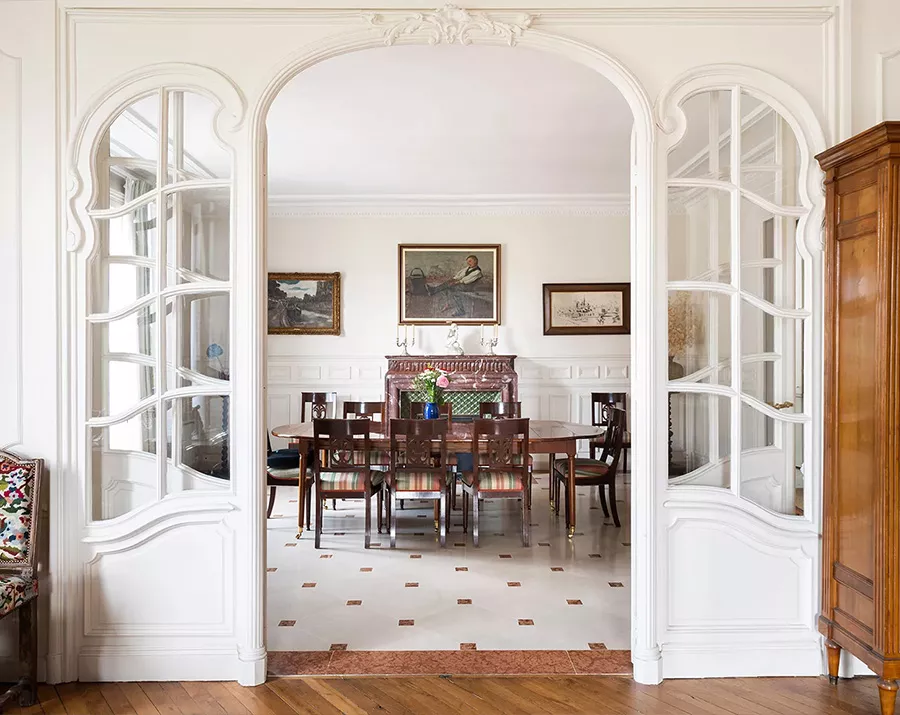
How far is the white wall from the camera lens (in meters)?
8.85

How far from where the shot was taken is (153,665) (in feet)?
10.2

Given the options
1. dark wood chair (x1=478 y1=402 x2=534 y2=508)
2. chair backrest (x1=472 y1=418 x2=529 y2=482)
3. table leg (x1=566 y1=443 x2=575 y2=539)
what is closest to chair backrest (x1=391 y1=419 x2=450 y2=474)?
chair backrest (x1=472 y1=418 x2=529 y2=482)

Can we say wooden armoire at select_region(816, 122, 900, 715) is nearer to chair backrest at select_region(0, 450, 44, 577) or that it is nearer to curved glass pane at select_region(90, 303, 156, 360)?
curved glass pane at select_region(90, 303, 156, 360)

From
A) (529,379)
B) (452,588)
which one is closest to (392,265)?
(529,379)

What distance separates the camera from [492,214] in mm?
8812

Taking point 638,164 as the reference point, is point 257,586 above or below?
below

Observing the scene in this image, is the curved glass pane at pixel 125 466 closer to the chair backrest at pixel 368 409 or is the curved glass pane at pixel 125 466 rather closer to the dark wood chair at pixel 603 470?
the dark wood chair at pixel 603 470

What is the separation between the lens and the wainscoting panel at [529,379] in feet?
29.0

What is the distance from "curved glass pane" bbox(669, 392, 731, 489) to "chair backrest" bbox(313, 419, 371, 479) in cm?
254

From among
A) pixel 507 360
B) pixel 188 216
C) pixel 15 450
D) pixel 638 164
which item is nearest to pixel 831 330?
pixel 638 164

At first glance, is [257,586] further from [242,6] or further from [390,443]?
[242,6]

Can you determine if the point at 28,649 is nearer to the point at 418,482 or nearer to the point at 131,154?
the point at 131,154

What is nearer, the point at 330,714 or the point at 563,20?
the point at 330,714

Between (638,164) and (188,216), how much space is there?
6.85 ft
